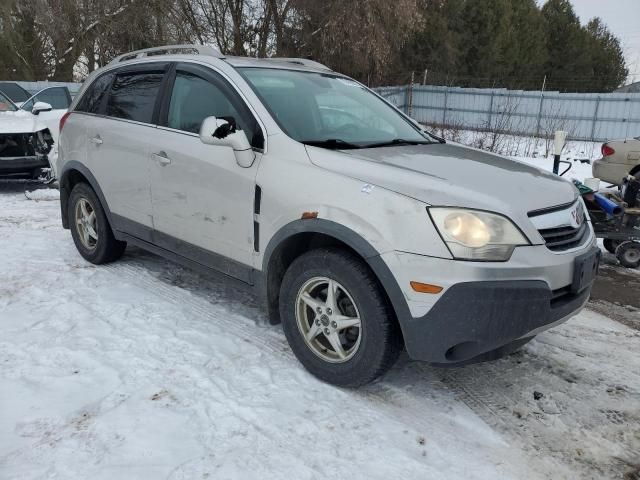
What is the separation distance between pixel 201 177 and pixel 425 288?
1.76 meters

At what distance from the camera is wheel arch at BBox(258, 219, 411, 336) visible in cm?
271

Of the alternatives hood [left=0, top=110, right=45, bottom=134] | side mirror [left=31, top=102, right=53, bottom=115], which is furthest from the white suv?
side mirror [left=31, top=102, right=53, bottom=115]

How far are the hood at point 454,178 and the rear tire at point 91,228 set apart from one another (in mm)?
2532

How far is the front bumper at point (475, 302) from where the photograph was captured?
256 centimetres

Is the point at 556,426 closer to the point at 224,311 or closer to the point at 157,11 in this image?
the point at 224,311

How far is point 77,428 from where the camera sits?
271 centimetres

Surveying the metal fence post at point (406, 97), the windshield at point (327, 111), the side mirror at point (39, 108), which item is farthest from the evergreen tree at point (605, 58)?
the windshield at point (327, 111)

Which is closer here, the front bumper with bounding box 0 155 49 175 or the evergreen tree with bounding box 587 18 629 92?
the front bumper with bounding box 0 155 49 175

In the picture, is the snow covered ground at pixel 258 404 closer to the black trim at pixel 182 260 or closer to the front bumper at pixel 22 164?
the black trim at pixel 182 260

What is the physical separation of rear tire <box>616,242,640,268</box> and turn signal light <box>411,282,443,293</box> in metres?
4.10

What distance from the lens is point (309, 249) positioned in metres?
3.23

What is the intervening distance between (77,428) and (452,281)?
1950 millimetres

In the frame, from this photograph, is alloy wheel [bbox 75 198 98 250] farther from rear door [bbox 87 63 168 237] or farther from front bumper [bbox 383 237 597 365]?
front bumper [bbox 383 237 597 365]

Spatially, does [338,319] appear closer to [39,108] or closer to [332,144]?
[332,144]
